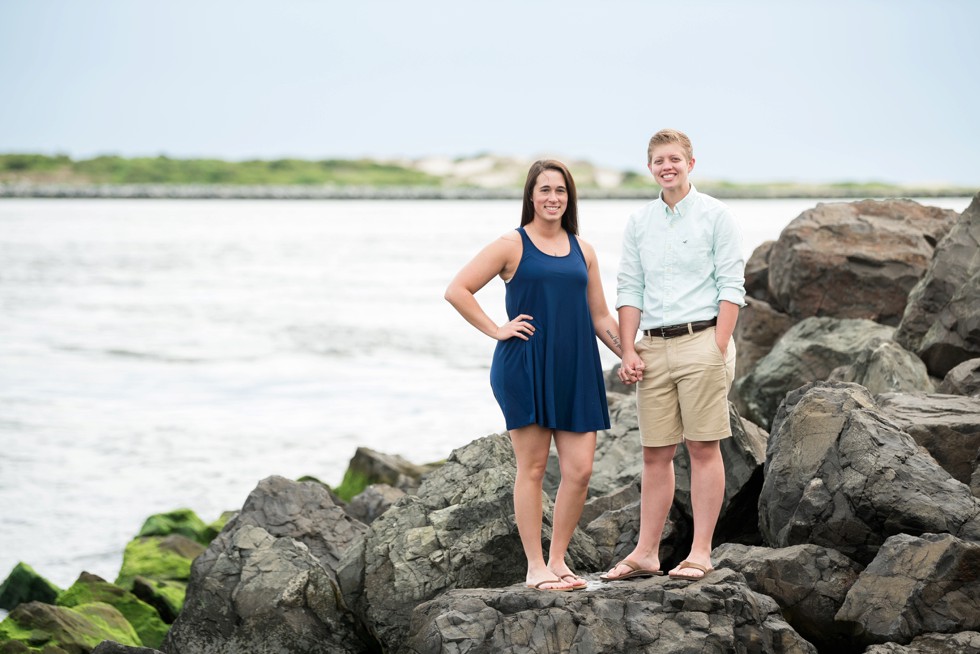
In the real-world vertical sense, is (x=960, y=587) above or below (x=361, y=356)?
above

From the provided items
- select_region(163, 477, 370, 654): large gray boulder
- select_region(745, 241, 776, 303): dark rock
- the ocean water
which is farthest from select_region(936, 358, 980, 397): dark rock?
the ocean water

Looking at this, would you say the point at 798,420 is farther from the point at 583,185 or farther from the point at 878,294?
the point at 583,185

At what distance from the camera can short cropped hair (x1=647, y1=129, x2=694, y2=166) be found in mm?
5730

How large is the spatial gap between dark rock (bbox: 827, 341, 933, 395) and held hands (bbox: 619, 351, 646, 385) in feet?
11.3

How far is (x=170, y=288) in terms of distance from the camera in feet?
124

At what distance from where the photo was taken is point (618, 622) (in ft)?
17.4

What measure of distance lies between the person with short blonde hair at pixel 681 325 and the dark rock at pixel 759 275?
24.9ft

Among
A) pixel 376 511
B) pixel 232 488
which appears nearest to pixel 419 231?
pixel 232 488

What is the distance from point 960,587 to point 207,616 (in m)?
4.13

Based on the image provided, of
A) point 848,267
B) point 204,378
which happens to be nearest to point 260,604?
point 848,267

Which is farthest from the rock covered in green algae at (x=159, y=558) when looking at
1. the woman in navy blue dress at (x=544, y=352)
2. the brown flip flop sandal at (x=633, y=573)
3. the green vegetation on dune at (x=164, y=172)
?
the green vegetation on dune at (x=164, y=172)

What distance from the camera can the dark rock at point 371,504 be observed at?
978 centimetres

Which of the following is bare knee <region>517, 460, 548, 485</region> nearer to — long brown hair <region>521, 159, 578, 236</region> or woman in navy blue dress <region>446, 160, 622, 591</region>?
woman in navy blue dress <region>446, 160, 622, 591</region>

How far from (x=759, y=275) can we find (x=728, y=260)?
7.89 meters
